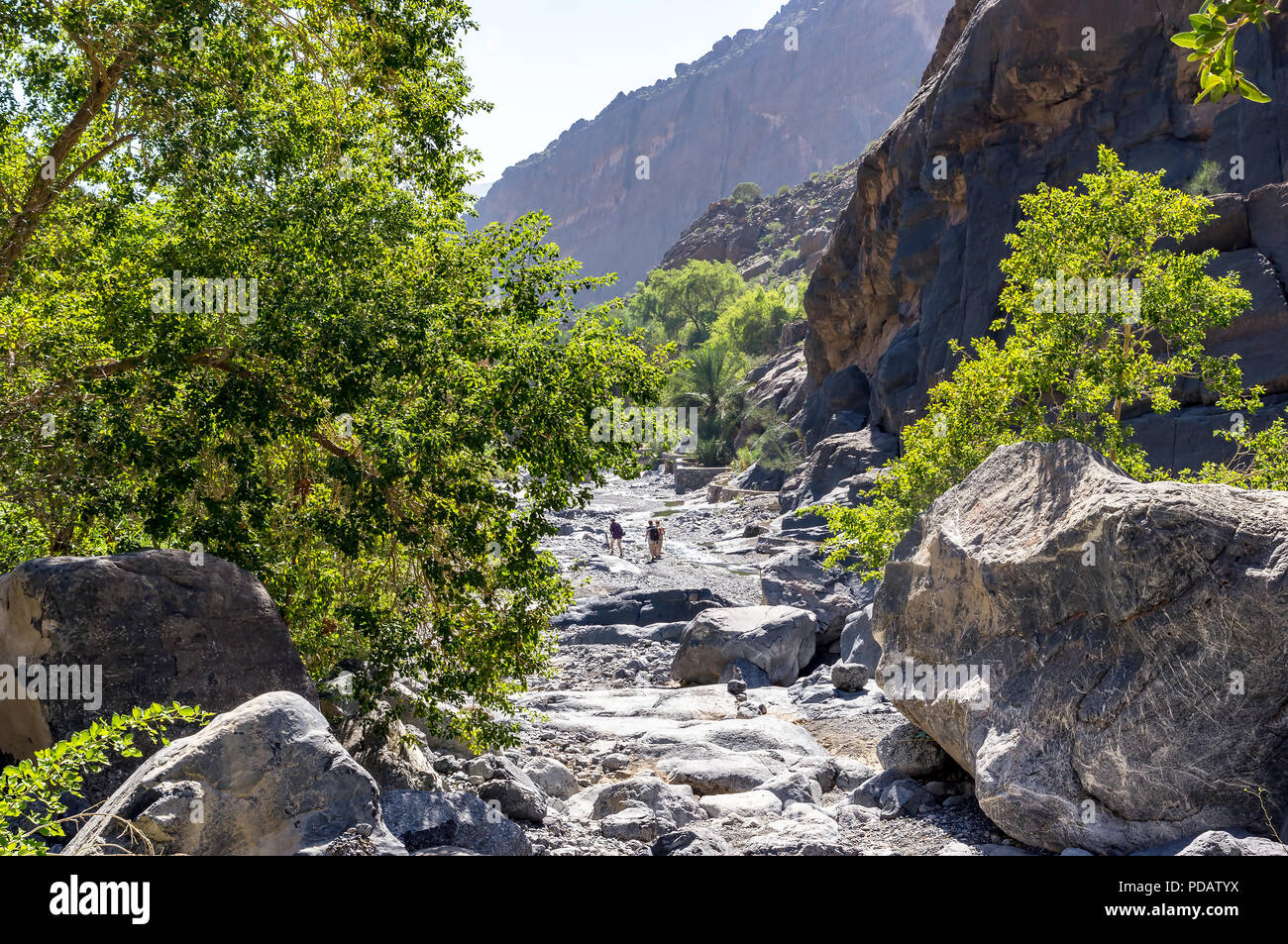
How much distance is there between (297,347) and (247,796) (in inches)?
157

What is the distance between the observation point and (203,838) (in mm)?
4387

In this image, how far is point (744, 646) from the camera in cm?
1680

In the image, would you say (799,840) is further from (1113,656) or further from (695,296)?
(695,296)

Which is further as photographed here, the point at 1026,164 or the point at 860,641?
the point at 1026,164

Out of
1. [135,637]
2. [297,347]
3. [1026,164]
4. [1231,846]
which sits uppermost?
[1026,164]

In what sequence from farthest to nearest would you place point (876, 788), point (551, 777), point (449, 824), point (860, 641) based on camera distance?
point (860, 641) → point (551, 777) → point (876, 788) → point (449, 824)

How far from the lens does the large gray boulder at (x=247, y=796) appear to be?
14.3ft

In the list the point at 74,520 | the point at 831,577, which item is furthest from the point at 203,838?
the point at 831,577

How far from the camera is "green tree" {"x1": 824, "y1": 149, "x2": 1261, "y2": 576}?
10500mm

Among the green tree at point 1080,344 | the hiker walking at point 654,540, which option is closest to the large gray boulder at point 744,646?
the green tree at point 1080,344

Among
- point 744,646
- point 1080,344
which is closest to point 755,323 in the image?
point 744,646
